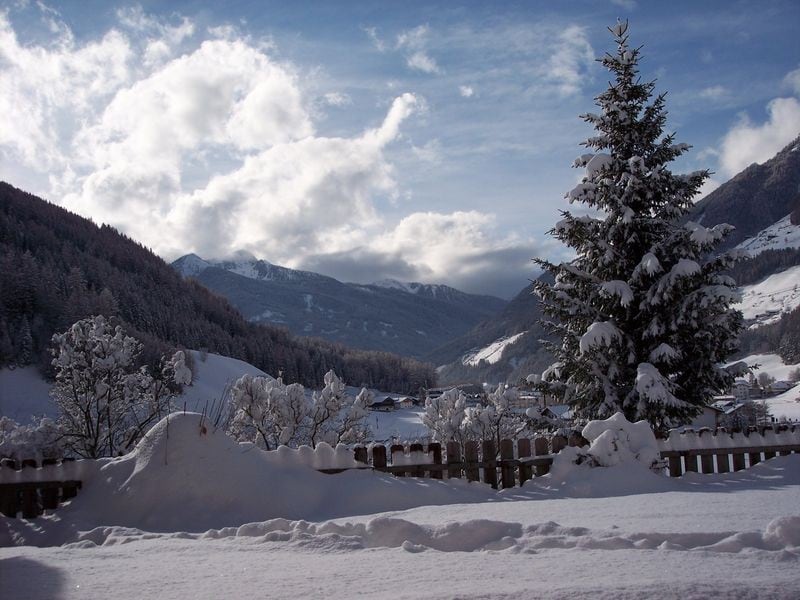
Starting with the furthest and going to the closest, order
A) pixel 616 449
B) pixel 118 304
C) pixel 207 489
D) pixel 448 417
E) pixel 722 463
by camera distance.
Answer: pixel 118 304, pixel 448 417, pixel 722 463, pixel 616 449, pixel 207 489

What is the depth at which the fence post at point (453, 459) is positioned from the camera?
807 centimetres

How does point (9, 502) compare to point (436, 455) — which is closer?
point (9, 502)

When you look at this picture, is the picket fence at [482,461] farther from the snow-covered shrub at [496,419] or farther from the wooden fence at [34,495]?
the snow-covered shrub at [496,419]

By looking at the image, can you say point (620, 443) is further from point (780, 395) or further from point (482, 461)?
point (780, 395)

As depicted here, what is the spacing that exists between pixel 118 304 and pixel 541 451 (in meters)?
99.5

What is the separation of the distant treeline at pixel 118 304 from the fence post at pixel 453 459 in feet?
230

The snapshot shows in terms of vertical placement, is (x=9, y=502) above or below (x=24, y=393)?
below

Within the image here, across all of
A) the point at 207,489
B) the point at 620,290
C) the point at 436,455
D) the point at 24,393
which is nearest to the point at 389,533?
the point at 207,489

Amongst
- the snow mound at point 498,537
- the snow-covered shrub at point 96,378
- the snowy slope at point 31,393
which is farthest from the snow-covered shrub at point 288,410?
the snow mound at point 498,537

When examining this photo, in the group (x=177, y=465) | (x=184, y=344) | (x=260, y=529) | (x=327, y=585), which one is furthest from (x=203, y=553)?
(x=184, y=344)

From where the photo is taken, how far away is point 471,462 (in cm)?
809

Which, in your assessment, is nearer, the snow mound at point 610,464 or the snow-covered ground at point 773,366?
the snow mound at point 610,464

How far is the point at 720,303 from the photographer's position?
1114 centimetres

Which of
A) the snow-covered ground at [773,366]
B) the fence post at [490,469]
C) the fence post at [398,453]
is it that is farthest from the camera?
the snow-covered ground at [773,366]
